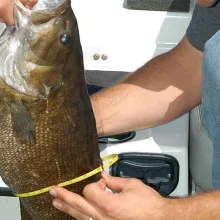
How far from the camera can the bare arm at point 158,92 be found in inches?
89.7

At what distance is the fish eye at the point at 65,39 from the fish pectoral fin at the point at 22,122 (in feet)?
0.64

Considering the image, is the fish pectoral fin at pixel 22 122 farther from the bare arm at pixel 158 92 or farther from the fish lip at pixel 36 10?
the bare arm at pixel 158 92

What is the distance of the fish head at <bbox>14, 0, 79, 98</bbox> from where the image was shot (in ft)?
5.11

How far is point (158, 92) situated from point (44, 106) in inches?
30.5

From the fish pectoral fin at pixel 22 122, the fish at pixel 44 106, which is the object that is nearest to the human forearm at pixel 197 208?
the fish at pixel 44 106

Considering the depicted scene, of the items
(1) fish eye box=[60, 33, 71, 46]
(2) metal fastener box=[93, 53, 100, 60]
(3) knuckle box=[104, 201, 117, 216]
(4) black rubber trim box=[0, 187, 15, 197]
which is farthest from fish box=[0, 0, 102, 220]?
(2) metal fastener box=[93, 53, 100, 60]

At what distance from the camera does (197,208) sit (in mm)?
1676

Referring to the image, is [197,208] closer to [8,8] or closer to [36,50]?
[36,50]

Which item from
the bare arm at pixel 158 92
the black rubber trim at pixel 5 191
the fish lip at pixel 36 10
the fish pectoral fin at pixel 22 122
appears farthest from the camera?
the bare arm at pixel 158 92

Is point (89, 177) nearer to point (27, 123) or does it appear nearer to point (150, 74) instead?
point (27, 123)

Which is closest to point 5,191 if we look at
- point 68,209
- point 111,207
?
point 68,209

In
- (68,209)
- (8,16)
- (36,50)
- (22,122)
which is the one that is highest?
(8,16)

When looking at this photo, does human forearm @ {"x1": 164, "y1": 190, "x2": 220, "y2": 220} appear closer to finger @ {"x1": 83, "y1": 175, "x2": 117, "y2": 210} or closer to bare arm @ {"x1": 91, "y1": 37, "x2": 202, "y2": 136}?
finger @ {"x1": 83, "y1": 175, "x2": 117, "y2": 210}

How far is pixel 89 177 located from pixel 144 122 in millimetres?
610
